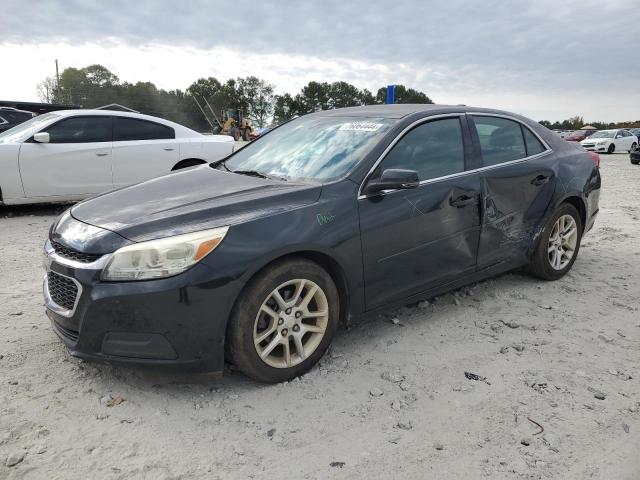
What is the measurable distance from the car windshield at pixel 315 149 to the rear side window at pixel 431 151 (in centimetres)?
16

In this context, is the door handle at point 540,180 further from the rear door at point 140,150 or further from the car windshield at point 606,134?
the car windshield at point 606,134

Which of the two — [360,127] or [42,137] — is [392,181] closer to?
[360,127]

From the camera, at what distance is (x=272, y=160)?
12.5ft

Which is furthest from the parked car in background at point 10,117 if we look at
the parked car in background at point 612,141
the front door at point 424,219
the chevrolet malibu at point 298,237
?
the parked car in background at point 612,141

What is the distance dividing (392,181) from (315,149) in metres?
0.72

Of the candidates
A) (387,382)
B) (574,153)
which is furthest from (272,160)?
(574,153)

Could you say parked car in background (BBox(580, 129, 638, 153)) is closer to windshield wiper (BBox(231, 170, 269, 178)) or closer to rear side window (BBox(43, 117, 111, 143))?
rear side window (BBox(43, 117, 111, 143))

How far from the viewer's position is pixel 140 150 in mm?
7773

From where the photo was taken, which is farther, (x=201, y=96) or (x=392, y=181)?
(x=201, y=96)

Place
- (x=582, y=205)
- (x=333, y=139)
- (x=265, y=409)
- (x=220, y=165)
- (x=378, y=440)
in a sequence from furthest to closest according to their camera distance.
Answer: (x=582, y=205), (x=220, y=165), (x=333, y=139), (x=265, y=409), (x=378, y=440)

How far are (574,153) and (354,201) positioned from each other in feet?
8.98

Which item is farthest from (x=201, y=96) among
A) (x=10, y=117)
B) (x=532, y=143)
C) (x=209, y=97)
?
(x=532, y=143)

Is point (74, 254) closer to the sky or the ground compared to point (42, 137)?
closer to the ground

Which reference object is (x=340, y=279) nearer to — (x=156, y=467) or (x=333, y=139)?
(x=333, y=139)
